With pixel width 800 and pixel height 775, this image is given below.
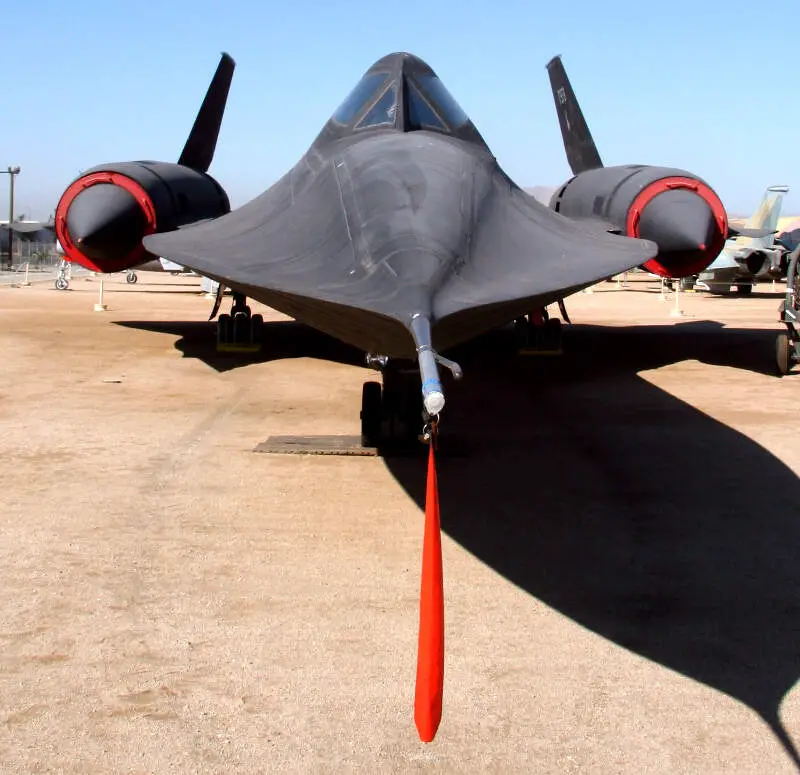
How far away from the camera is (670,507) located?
19.9 ft

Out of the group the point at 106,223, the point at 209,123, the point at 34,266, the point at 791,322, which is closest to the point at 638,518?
the point at 106,223

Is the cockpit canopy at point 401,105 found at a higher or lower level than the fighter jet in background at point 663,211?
higher

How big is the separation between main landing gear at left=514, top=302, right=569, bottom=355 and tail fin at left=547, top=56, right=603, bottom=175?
2119 mm

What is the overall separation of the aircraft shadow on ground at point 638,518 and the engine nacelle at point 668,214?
1512mm

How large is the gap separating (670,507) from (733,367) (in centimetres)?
692

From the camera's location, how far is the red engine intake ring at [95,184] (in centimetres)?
1027

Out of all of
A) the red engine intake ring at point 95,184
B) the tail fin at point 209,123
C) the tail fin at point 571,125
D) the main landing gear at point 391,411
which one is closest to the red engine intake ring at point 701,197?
the tail fin at point 571,125

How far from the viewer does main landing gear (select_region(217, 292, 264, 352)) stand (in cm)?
1300

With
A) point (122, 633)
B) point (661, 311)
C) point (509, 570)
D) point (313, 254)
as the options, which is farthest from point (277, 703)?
point (661, 311)

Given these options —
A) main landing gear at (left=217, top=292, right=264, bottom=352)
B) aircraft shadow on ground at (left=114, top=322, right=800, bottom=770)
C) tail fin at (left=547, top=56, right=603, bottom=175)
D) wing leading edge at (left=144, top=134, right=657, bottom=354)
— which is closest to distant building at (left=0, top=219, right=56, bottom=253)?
main landing gear at (left=217, top=292, right=264, bottom=352)

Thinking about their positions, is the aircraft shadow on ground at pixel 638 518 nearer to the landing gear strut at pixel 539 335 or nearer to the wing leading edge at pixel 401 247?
the wing leading edge at pixel 401 247

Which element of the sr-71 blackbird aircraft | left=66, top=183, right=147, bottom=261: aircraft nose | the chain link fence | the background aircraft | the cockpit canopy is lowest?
the chain link fence

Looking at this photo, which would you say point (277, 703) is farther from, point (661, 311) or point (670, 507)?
point (661, 311)

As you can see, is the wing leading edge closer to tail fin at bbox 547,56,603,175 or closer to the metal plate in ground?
the metal plate in ground
